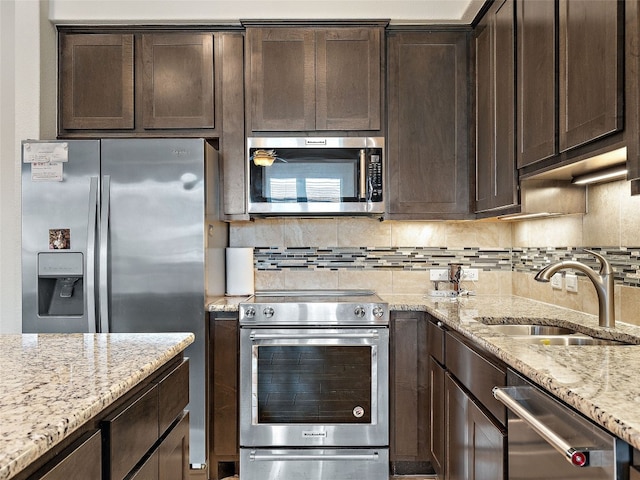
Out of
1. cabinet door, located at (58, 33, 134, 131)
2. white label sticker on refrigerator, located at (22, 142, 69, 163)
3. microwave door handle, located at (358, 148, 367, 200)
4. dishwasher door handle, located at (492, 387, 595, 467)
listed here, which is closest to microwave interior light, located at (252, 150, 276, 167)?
microwave door handle, located at (358, 148, 367, 200)

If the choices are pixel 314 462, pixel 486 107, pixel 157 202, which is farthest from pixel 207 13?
pixel 314 462

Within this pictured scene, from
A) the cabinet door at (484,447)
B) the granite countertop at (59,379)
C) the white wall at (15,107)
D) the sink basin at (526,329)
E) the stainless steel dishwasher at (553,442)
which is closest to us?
the granite countertop at (59,379)

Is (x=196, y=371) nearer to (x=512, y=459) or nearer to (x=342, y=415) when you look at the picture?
(x=342, y=415)

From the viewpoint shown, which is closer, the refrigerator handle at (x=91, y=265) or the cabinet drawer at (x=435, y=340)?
the cabinet drawer at (x=435, y=340)

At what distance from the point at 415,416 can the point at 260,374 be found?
83 centimetres

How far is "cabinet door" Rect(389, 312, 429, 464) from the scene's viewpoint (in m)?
2.53

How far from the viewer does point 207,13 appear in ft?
8.96

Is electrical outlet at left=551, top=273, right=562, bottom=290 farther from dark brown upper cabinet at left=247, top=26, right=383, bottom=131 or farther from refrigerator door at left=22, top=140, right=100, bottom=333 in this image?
refrigerator door at left=22, top=140, right=100, bottom=333

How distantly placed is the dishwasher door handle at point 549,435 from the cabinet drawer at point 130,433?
0.91 meters

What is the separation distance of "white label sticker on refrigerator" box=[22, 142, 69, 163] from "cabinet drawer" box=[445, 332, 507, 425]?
2.04m

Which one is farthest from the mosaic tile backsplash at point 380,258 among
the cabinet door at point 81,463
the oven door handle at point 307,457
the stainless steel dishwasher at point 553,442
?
the cabinet door at point 81,463

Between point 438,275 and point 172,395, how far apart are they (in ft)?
6.83

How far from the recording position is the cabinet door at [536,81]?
176 cm

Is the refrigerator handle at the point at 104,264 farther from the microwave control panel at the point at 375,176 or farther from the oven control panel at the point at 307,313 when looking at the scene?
the microwave control panel at the point at 375,176
